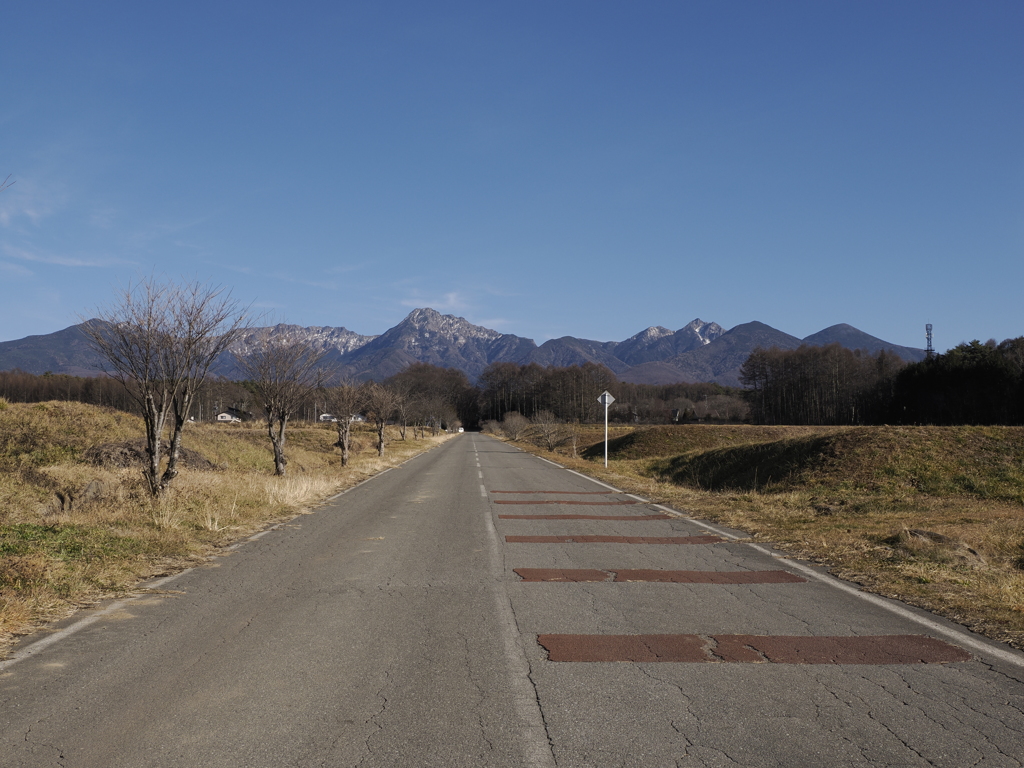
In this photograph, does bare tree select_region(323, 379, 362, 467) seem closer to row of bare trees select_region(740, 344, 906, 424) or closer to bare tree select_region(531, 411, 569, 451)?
bare tree select_region(531, 411, 569, 451)

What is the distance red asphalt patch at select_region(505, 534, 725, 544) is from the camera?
33.4 ft

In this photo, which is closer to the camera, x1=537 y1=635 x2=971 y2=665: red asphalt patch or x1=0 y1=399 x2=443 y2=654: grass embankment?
x1=537 y1=635 x2=971 y2=665: red asphalt patch

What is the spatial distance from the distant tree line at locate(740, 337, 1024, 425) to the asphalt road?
58036 millimetres

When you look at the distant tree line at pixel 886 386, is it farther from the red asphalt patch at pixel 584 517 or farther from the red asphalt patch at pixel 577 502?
the red asphalt patch at pixel 584 517

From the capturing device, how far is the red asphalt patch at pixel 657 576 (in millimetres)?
7477

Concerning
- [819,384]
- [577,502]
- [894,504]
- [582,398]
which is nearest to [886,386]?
Result: [819,384]

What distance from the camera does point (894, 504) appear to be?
46.6 ft

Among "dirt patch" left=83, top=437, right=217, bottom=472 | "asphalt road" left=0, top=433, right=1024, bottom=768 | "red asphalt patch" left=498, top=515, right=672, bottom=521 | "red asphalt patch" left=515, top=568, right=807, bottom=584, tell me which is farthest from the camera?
"dirt patch" left=83, top=437, right=217, bottom=472

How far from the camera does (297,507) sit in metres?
14.4

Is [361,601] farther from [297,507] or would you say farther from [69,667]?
[297,507]

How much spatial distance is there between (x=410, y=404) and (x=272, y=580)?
61.6 meters

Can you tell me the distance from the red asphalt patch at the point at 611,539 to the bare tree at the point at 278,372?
1304 centimetres

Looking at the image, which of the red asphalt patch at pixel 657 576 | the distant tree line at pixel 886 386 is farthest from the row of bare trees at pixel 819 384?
the red asphalt patch at pixel 657 576

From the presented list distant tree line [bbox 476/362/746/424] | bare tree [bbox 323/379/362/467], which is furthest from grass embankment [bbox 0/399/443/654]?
distant tree line [bbox 476/362/746/424]
